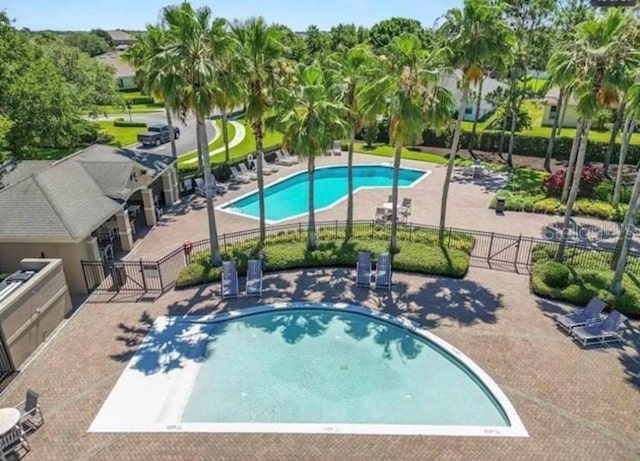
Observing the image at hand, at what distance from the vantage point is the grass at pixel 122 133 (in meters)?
48.0

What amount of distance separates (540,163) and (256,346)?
31.6m

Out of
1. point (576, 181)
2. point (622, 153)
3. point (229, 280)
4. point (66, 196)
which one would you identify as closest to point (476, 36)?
point (576, 181)

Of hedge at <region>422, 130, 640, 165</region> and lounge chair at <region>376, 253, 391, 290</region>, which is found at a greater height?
hedge at <region>422, 130, 640, 165</region>

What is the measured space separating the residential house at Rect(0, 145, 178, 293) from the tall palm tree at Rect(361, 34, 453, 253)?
41.2ft

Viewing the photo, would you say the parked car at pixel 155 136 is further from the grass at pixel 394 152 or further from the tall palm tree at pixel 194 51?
the tall palm tree at pixel 194 51

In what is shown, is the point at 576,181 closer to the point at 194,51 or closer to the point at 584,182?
the point at 584,182

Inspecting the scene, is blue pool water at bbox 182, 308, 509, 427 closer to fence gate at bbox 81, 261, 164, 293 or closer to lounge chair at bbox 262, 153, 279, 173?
fence gate at bbox 81, 261, 164, 293

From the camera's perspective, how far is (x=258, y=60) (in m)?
18.2

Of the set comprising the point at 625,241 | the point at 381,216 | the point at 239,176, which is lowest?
the point at 381,216

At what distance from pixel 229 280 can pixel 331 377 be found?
6.65 metres

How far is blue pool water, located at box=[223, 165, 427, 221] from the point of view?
29.3 m

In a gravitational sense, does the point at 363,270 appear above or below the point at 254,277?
above

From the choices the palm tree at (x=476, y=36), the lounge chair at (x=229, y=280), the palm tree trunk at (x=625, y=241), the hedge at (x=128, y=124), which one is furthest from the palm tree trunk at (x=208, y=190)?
the hedge at (x=128, y=124)


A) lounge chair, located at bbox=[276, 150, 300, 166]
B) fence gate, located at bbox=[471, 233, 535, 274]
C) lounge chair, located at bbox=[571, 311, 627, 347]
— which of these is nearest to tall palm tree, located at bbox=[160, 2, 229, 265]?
fence gate, located at bbox=[471, 233, 535, 274]
